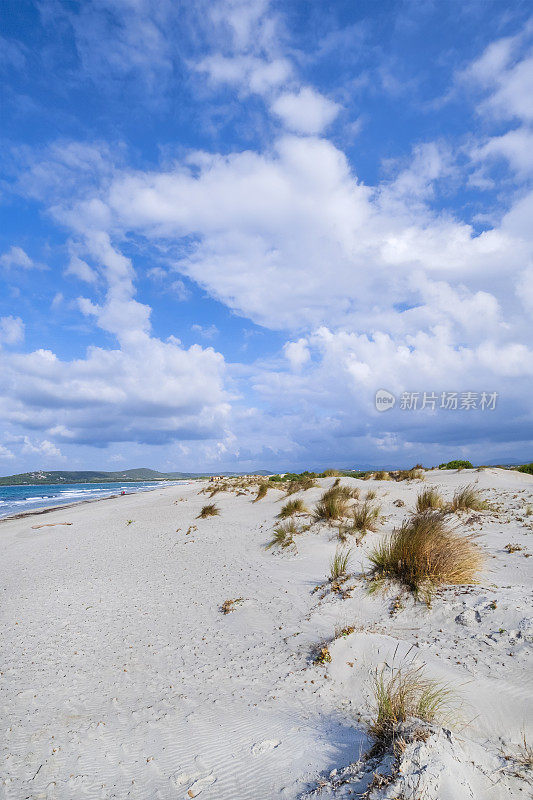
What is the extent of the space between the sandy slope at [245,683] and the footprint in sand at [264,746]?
0.02m

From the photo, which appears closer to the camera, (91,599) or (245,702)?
(245,702)

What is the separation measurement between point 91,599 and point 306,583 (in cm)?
442

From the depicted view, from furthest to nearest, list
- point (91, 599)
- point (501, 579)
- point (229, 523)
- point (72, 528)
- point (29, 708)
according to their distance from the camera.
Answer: point (72, 528) → point (229, 523) → point (91, 599) → point (501, 579) → point (29, 708)

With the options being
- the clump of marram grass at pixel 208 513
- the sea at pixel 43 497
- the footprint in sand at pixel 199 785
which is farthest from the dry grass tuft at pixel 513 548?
the sea at pixel 43 497

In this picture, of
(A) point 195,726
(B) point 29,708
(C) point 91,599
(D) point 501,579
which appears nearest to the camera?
(A) point 195,726

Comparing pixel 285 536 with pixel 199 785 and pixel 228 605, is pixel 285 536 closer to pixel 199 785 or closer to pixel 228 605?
pixel 228 605

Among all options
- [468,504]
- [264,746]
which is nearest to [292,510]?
[468,504]

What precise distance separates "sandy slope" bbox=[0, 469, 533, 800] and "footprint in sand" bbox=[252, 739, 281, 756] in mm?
16

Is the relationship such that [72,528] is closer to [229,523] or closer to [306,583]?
[229,523]

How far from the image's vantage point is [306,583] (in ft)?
23.4

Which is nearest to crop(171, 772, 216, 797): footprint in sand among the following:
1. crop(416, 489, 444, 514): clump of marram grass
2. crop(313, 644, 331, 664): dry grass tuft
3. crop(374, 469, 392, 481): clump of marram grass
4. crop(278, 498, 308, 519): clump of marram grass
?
crop(313, 644, 331, 664): dry grass tuft

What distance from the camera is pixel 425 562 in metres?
5.52

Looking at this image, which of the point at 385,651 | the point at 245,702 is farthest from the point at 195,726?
the point at 385,651

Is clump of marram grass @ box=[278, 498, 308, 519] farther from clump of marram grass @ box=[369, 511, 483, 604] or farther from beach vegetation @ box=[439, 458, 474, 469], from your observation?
beach vegetation @ box=[439, 458, 474, 469]
